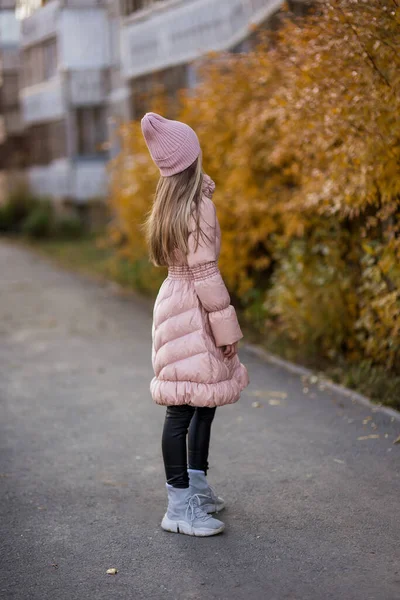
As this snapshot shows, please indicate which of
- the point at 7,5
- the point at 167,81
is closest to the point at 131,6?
the point at 167,81

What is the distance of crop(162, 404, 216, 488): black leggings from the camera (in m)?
4.53

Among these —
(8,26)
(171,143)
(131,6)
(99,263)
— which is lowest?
(99,263)

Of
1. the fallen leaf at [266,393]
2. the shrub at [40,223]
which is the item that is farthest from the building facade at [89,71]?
the fallen leaf at [266,393]

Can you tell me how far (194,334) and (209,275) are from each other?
0.31 m

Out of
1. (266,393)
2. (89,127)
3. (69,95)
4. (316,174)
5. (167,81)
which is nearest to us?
(316,174)

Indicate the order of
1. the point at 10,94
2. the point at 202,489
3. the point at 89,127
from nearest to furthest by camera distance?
1. the point at 202,489
2. the point at 89,127
3. the point at 10,94

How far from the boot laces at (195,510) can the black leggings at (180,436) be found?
81 millimetres

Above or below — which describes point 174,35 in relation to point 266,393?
above

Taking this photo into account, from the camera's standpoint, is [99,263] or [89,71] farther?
[89,71]

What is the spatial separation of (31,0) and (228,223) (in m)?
26.4

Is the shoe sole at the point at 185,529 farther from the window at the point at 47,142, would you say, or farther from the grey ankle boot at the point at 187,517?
the window at the point at 47,142

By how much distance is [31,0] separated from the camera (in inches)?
1320

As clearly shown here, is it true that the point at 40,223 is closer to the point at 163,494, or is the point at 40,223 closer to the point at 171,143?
the point at 163,494

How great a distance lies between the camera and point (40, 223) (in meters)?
27.3
